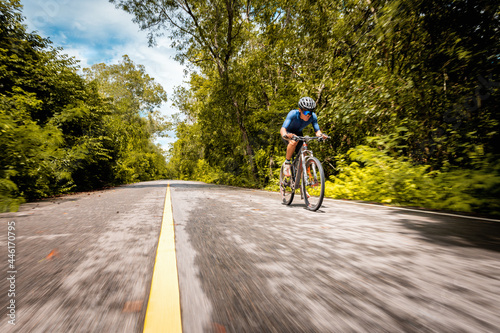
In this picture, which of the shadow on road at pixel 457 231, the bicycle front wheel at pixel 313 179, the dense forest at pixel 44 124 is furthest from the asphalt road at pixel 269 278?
the dense forest at pixel 44 124

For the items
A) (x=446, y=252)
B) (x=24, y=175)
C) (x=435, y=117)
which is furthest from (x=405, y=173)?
(x=24, y=175)

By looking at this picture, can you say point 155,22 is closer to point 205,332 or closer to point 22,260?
point 22,260

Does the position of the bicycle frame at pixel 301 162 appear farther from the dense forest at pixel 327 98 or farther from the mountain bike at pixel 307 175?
the dense forest at pixel 327 98

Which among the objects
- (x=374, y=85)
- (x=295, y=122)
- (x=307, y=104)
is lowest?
(x=295, y=122)

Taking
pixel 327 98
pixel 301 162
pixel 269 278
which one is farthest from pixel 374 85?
pixel 269 278

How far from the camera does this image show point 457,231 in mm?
2664

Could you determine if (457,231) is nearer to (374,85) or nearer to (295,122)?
(295,122)

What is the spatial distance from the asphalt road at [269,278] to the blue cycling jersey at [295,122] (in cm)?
282

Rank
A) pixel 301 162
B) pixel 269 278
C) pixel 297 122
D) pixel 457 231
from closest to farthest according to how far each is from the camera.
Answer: pixel 269 278, pixel 457 231, pixel 301 162, pixel 297 122

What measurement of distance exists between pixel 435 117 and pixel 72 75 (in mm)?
14107

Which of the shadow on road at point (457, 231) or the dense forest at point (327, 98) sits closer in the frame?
the shadow on road at point (457, 231)

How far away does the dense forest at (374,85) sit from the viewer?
4547 millimetres

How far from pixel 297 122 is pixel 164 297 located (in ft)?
15.1

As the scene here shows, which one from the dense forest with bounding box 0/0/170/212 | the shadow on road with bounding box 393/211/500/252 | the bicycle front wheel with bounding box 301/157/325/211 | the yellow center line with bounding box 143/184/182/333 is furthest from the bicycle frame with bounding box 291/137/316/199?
the dense forest with bounding box 0/0/170/212
